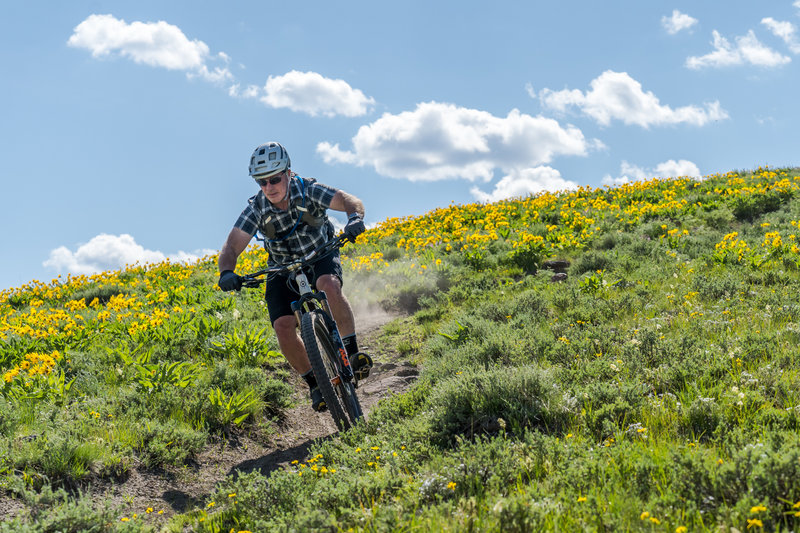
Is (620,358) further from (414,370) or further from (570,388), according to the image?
(414,370)

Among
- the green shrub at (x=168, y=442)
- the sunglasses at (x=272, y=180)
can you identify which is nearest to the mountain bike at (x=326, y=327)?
the sunglasses at (x=272, y=180)

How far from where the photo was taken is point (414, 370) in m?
7.11

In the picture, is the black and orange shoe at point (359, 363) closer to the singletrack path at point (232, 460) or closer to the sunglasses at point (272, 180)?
the singletrack path at point (232, 460)

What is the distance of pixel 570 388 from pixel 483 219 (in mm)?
11997

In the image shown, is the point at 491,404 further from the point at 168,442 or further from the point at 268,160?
the point at 268,160

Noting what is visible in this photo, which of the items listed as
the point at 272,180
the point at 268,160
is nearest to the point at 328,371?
the point at 272,180

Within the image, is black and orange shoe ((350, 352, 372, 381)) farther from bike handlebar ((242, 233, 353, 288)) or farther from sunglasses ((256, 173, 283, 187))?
sunglasses ((256, 173, 283, 187))

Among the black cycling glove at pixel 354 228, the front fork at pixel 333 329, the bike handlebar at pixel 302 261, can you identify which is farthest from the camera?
the front fork at pixel 333 329

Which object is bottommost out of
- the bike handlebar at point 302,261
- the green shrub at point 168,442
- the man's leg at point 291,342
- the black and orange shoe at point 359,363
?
the green shrub at point 168,442

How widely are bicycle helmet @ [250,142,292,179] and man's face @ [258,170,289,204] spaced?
102 mm

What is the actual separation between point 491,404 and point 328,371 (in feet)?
5.08

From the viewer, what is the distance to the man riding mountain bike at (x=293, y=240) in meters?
5.45

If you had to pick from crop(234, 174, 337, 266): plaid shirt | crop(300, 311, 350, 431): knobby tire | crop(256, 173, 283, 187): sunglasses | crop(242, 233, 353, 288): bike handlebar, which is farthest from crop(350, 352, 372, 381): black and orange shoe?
crop(256, 173, 283, 187): sunglasses

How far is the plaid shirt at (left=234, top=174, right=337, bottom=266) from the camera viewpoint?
217 inches
